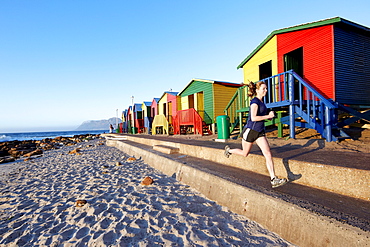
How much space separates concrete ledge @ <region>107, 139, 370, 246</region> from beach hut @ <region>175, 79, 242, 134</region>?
1001 cm

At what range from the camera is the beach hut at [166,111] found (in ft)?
60.3

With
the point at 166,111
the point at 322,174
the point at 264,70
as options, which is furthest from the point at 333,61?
the point at 166,111

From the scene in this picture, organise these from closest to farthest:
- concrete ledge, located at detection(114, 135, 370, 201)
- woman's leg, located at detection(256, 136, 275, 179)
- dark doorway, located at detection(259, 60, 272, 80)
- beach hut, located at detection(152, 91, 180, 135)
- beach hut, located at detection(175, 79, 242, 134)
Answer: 1. concrete ledge, located at detection(114, 135, 370, 201)
2. woman's leg, located at detection(256, 136, 275, 179)
3. dark doorway, located at detection(259, 60, 272, 80)
4. beach hut, located at detection(175, 79, 242, 134)
5. beach hut, located at detection(152, 91, 180, 135)

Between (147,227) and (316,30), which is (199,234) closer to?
(147,227)

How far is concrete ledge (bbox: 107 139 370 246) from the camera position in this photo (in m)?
1.91

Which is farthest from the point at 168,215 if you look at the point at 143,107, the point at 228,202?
the point at 143,107

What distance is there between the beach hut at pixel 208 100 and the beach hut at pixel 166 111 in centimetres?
235

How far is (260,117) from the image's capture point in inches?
129

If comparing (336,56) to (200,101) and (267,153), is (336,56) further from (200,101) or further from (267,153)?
(200,101)

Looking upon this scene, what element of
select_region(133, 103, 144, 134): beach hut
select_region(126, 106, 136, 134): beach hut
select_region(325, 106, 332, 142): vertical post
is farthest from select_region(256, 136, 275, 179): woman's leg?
select_region(126, 106, 136, 134): beach hut

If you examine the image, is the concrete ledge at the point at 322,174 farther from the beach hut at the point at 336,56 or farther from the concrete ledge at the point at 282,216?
the beach hut at the point at 336,56

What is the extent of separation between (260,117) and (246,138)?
0.46 m

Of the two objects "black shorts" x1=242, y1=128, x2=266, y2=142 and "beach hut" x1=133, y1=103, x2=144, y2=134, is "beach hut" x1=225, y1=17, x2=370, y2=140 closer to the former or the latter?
"black shorts" x1=242, y1=128, x2=266, y2=142

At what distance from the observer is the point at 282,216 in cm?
247
